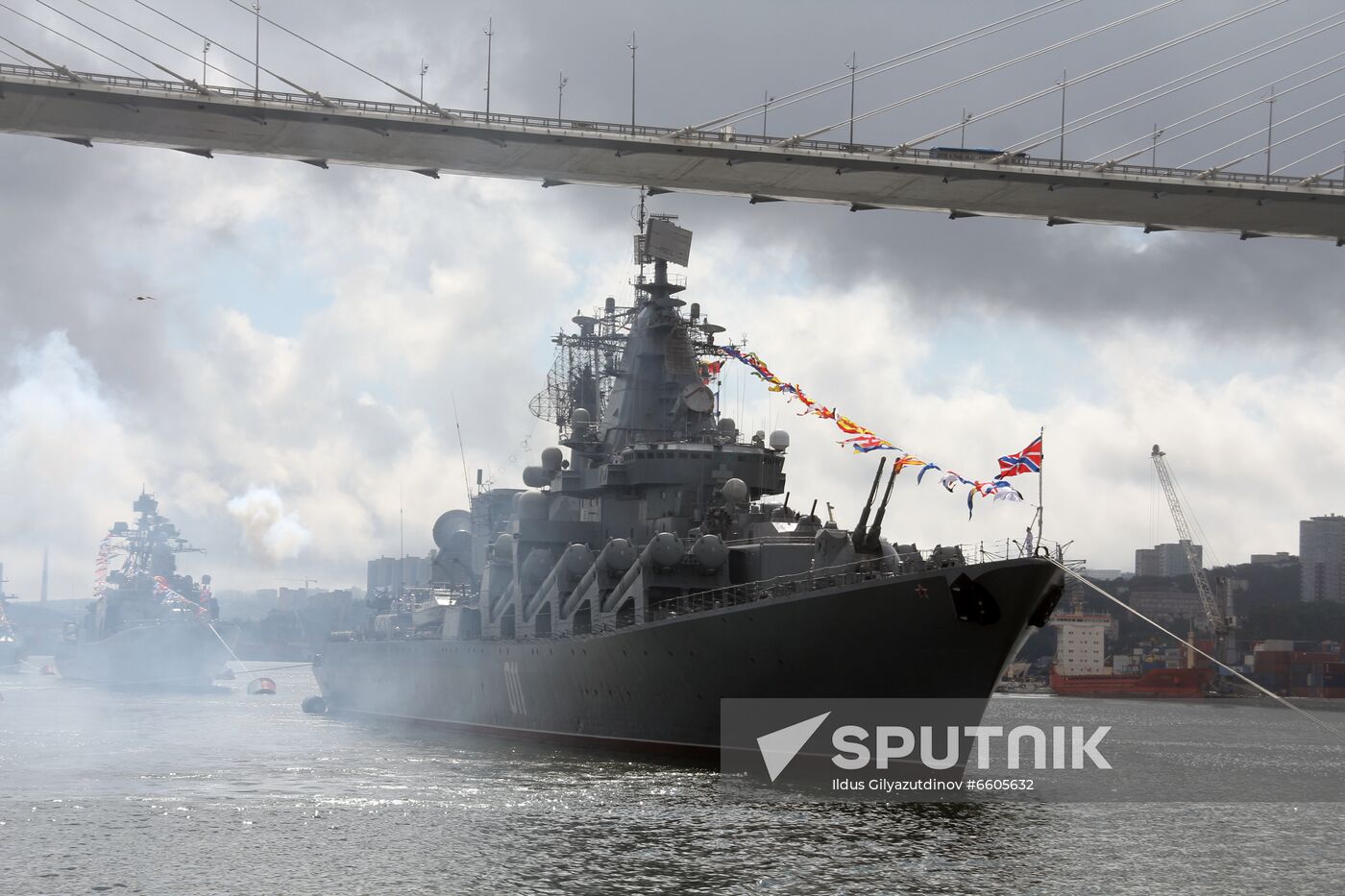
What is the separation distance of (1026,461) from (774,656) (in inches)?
275

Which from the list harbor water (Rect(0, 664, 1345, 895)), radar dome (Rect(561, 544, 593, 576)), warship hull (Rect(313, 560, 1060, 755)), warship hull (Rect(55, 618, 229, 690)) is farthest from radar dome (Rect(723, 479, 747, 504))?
warship hull (Rect(55, 618, 229, 690))

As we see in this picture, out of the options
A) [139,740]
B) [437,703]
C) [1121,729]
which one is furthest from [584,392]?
[1121,729]

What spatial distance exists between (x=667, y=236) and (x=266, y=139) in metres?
12.7

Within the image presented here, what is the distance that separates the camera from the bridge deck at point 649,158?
34000mm

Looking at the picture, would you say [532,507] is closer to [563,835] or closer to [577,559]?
[577,559]

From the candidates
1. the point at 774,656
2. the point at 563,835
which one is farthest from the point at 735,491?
the point at 563,835

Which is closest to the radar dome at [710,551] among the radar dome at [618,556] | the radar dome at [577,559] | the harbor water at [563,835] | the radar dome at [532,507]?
the radar dome at [618,556]

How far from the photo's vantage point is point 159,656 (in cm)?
9719

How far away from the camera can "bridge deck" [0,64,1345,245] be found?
112 feet

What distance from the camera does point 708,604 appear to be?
113 ft

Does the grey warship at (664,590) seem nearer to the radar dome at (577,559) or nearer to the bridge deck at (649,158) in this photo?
the radar dome at (577,559)

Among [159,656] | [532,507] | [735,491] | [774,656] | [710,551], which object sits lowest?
[159,656]

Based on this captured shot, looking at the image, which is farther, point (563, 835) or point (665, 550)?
point (665, 550)

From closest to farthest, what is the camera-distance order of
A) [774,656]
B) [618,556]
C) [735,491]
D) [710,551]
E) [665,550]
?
[774,656] < [710,551] < [665,550] < [735,491] < [618,556]
